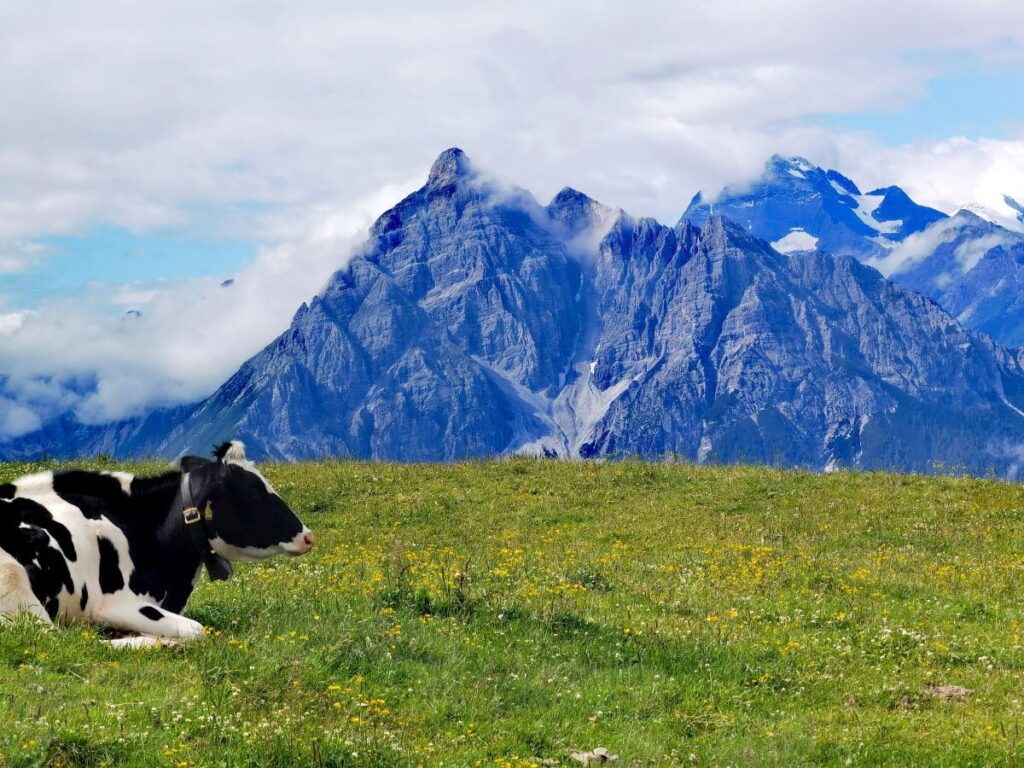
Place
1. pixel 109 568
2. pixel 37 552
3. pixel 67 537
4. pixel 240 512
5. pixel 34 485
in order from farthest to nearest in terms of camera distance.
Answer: pixel 240 512, pixel 34 485, pixel 109 568, pixel 67 537, pixel 37 552

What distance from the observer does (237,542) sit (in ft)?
44.5

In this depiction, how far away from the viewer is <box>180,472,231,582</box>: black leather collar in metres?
13.3

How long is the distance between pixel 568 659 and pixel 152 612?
4768 millimetres

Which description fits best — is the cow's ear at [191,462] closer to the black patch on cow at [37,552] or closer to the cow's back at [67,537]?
the cow's back at [67,537]

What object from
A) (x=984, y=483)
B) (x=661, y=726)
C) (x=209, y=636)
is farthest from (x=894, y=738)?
(x=984, y=483)

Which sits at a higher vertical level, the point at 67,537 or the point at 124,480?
the point at 124,480

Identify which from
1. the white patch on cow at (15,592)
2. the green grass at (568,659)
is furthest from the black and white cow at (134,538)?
the green grass at (568,659)

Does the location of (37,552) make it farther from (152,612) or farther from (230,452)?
(230,452)

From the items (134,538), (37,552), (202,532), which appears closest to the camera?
(37,552)

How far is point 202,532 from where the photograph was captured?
527 inches

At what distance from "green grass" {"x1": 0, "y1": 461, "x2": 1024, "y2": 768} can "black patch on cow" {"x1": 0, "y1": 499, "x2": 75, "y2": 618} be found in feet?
3.45

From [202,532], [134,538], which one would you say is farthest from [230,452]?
[134,538]

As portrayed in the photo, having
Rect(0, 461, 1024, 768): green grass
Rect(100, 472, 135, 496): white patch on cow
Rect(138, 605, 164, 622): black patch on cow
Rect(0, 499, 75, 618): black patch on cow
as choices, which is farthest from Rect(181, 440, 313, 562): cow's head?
Rect(0, 499, 75, 618): black patch on cow

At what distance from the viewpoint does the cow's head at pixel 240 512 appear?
13.5 m
